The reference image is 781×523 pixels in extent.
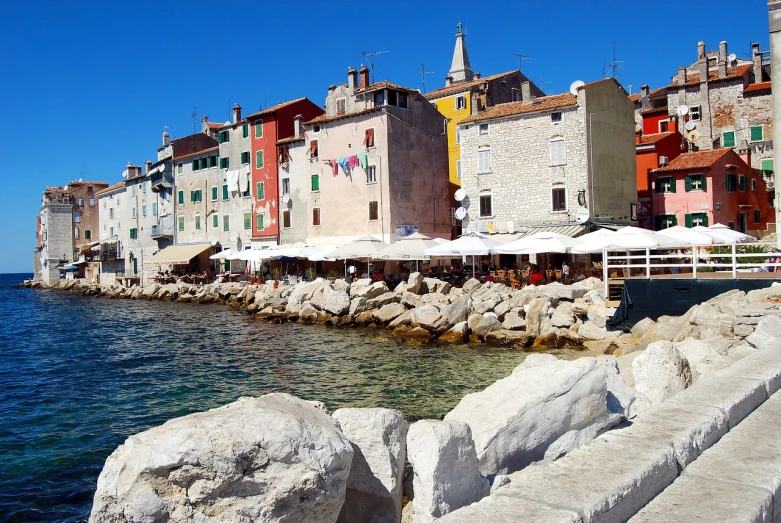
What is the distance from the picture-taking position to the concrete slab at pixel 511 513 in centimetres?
326

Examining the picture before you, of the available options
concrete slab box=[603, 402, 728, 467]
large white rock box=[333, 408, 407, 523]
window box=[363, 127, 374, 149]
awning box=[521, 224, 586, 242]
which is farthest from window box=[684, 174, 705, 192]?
large white rock box=[333, 408, 407, 523]

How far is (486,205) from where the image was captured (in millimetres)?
35594

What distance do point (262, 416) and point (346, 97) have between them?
37.8 metres

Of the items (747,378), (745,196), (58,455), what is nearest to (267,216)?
(745,196)

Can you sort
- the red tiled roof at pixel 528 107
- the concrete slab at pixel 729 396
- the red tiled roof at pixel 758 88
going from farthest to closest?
A: the red tiled roof at pixel 758 88 → the red tiled roof at pixel 528 107 → the concrete slab at pixel 729 396

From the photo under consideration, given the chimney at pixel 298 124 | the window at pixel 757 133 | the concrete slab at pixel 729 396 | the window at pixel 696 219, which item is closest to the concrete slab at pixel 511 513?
the concrete slab at pixel 729 396

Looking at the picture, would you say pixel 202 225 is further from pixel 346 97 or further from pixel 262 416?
pixel 262 416

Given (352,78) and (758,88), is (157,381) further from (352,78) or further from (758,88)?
(758,88)

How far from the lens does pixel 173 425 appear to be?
15.3ft

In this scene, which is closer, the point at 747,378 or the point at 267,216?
the point at 747,378

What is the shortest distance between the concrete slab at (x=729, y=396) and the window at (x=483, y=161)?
30.1 metres

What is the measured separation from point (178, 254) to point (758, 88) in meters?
43.6

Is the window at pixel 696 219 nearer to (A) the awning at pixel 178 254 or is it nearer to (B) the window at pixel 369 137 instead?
(B) the window at pixel 369 137

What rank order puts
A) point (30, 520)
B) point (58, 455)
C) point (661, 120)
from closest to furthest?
1. point (30, 520)
2. point (58, 455)
3. point (661, 120)
